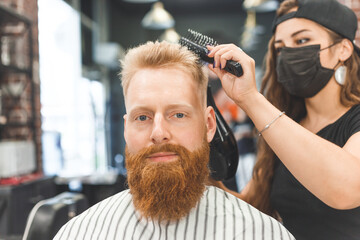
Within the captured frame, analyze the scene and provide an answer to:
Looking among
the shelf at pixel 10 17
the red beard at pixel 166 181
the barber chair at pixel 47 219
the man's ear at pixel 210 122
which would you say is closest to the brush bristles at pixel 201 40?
the man's ear at pixel 210 122

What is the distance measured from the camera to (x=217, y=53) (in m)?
1.09

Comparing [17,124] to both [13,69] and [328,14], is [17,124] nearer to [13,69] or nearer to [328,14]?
[13,69]

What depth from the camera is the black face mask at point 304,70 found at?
1.40 metres

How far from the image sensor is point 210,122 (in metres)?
1.32

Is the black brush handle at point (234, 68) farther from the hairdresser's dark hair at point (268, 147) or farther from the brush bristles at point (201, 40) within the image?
the hairdresser's dark hair at point (268, 147)

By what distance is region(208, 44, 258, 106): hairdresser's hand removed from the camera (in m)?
1.07

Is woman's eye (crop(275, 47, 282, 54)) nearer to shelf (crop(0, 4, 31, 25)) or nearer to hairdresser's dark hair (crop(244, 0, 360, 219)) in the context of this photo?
hairdresser's dark hair (crop(244, 0, 360, 219))

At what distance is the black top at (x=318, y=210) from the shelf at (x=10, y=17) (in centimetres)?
306

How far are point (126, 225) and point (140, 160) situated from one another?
0.29 meters

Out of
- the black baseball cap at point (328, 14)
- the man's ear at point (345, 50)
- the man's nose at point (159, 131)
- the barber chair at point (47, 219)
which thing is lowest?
the barber chair at point (47, 219)

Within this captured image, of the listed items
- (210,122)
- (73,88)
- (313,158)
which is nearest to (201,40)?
(210,122)

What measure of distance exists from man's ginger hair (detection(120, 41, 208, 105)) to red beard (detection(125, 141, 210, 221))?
26 cm

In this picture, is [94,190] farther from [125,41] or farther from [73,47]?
[125,41]

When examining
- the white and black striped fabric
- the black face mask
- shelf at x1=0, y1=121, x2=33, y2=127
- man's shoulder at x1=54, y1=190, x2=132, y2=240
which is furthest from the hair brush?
shelf at x1=0, y1=121, x2=33, y2=127
